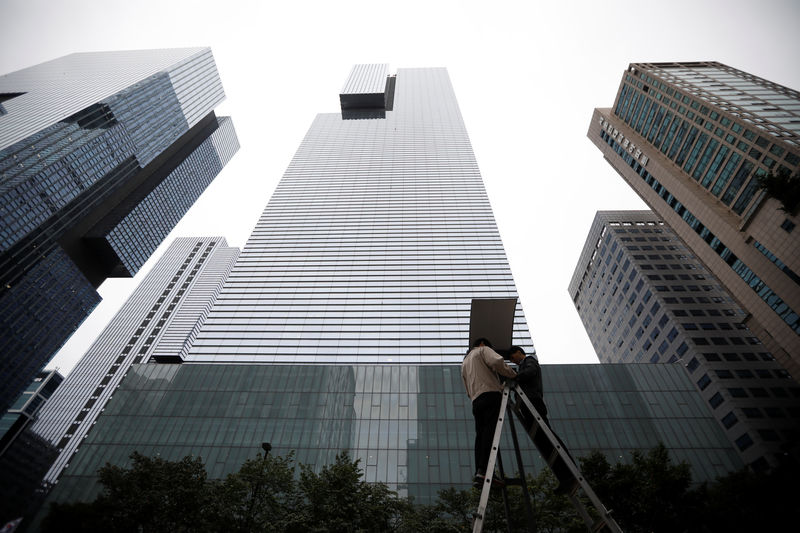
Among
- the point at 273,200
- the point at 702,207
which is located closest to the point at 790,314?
the point at 702,207

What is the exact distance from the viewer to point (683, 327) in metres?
63.3

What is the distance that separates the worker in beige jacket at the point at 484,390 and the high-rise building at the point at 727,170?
151ft

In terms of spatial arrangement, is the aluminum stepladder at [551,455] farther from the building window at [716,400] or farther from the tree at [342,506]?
the building window at [716,400]

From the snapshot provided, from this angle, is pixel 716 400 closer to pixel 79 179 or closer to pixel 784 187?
pixel 784 187

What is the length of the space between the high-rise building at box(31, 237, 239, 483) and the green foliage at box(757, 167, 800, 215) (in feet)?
352

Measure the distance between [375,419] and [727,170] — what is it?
50202 millimetres

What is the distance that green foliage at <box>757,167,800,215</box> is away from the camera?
37.0 m

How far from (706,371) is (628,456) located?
100 feet

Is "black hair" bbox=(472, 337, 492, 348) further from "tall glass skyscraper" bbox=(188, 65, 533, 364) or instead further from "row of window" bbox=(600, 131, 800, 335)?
"tall glass skyscraper" bbox=(188, 65, 533, 364)

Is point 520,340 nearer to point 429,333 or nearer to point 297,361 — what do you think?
point 429,333

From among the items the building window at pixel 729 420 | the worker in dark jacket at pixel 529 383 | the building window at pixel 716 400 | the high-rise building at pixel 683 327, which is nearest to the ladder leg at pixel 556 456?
the worker in dark jacket at pixel 529 383

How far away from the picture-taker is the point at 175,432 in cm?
4197

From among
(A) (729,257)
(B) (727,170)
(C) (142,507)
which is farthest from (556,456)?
(B) (727,170)

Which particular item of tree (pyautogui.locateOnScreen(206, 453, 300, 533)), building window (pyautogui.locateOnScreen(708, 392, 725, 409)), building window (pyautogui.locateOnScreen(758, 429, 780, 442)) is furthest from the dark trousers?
building window (pyautogui.locateOnScreen(708, 392, 725, 409))
